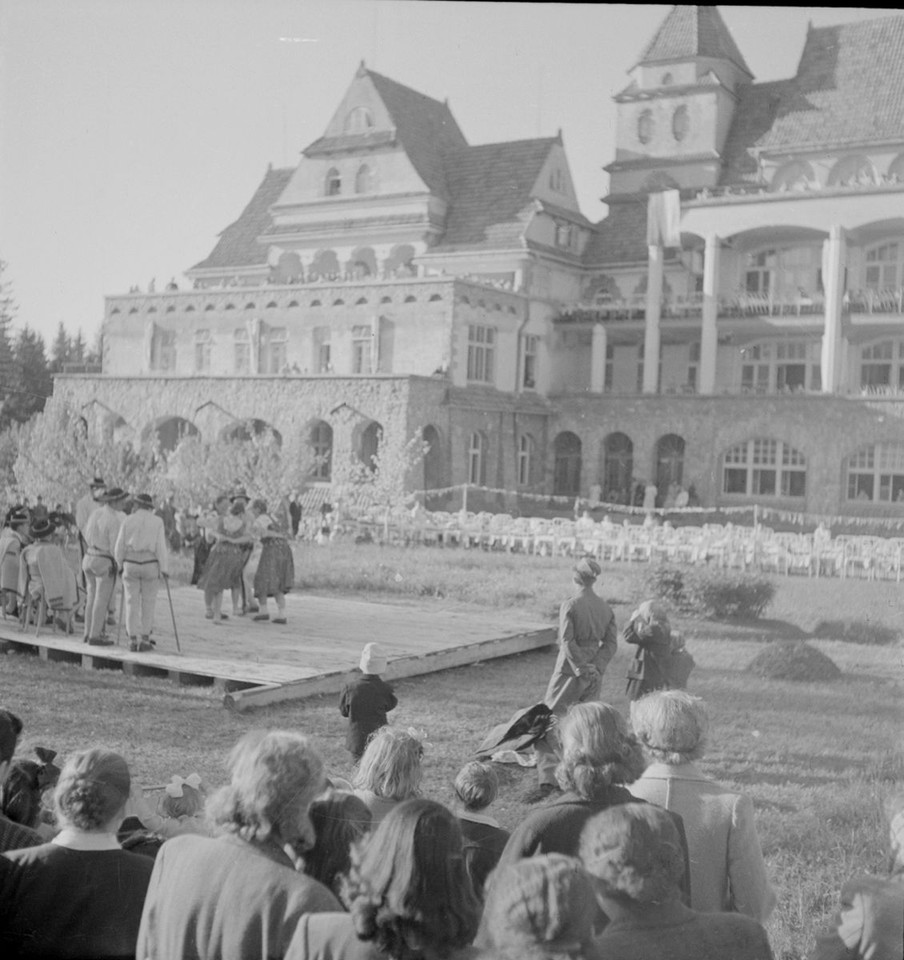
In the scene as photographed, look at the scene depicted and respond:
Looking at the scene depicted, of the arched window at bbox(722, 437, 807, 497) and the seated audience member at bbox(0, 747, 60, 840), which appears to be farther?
the arched window at bbox(722, 437, 807, 497)

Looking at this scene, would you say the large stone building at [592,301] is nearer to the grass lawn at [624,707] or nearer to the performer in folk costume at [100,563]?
the grass lawn at [624,707]

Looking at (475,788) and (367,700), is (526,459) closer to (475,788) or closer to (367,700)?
(367,700)

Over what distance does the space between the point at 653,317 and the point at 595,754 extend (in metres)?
3.86

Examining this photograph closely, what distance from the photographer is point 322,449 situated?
278 inches

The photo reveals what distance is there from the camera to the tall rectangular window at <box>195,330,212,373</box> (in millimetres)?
7125

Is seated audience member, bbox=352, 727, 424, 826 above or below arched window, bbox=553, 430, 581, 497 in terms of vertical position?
below

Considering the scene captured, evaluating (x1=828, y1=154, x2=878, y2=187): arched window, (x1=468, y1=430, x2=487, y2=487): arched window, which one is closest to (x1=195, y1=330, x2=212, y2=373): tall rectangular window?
(x1=468, y1=430, x2=487, y2=487): arched window

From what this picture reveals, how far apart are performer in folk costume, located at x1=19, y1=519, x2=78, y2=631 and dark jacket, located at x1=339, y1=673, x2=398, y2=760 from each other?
3959mm

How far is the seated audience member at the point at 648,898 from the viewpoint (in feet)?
7.64

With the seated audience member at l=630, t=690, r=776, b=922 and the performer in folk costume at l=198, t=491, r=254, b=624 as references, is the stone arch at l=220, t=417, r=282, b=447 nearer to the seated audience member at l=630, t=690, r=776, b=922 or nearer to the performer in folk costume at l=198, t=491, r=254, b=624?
the performer in folk costume at l=198, t=491, r=254, b=624

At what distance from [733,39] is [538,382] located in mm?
2277

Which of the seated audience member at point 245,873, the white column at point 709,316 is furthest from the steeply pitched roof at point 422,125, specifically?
the seated audience member at point 245,873

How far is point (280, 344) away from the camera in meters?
7.11

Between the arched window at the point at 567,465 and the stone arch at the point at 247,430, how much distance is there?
75.8 inches
